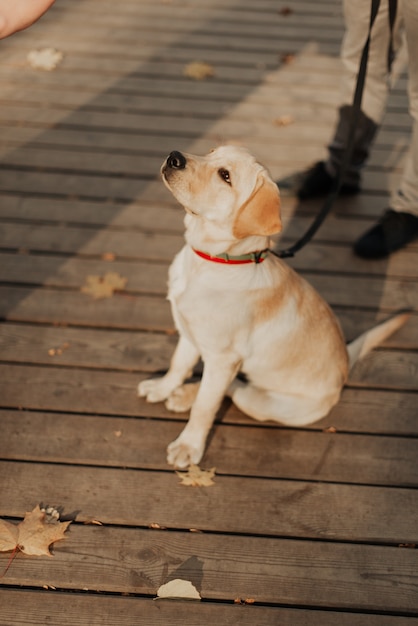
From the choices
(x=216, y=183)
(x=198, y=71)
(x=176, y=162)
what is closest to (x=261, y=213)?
(x=216, y=183)

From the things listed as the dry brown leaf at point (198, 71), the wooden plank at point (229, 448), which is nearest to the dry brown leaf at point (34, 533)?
the wooden plank at point (229, 448)

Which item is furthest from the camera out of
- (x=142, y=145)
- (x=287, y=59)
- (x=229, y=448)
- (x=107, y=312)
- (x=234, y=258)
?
(x=287, y=59)

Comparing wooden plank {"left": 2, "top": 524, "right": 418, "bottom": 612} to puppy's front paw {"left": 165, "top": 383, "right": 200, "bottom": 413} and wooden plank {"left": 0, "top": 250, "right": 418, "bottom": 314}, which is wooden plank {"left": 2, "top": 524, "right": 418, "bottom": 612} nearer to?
puppy's front paw {"left": 165, "top": 383, "right": 200, "bottom": 413}

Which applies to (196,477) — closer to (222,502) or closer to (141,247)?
(222,502)

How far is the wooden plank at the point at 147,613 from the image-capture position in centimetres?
230

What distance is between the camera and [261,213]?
2.31 meters

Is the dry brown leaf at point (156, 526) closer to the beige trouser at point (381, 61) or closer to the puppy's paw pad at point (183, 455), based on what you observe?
the puppy's paw pad at point (183, 455)

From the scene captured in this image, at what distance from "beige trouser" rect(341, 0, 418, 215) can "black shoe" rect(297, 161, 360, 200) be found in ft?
1.60

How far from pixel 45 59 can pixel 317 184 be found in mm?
2878

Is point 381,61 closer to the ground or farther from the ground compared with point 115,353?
farther from the ground

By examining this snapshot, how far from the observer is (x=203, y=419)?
2.79 m

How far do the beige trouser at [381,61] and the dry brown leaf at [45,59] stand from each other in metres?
2.83

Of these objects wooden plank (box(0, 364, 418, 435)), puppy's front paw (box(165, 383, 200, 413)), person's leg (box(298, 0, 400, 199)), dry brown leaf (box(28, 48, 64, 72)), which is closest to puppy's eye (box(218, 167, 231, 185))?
puppy's front paw (box(165, 383, 200, 413))

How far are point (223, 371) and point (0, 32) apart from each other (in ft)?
5.03
